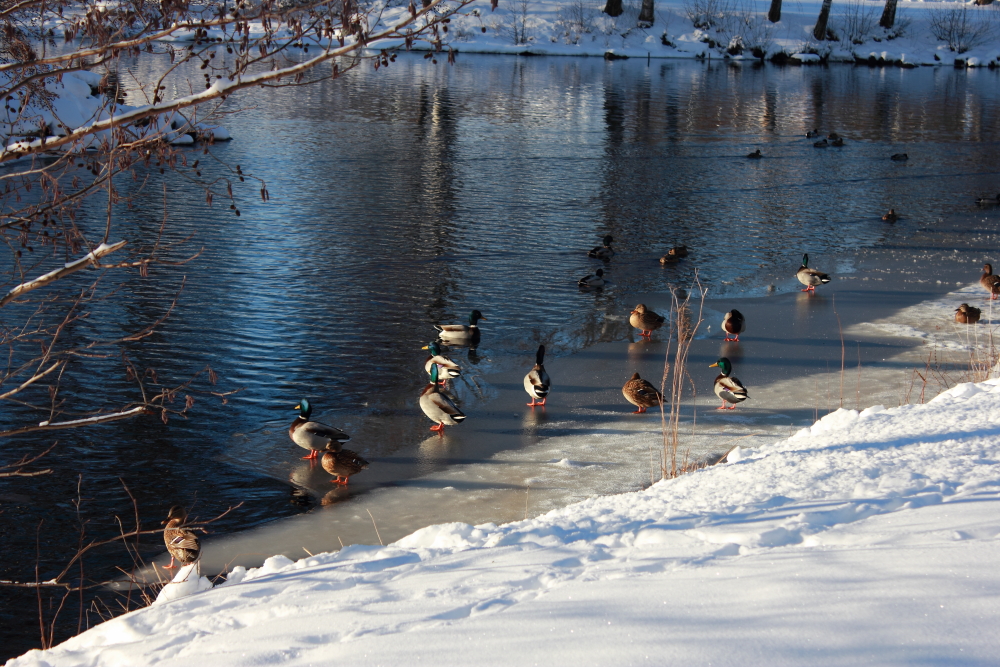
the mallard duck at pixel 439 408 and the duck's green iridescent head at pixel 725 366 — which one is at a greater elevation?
the duck's green iridescent head at pixel 725 366

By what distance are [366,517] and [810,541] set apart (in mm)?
3469

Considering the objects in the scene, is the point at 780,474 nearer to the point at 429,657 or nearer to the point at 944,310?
the point at 429,657

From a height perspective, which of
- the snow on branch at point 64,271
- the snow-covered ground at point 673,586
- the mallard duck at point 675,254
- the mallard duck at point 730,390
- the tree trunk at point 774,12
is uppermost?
the tree trunk at point 774,12

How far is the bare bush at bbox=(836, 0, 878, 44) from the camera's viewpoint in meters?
56.8

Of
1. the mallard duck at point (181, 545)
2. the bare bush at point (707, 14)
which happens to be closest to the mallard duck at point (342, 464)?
the mallard duck at point (181, 545)

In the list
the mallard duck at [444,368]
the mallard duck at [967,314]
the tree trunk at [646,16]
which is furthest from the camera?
the tree trunk at [646,16]

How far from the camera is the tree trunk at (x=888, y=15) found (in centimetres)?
5712

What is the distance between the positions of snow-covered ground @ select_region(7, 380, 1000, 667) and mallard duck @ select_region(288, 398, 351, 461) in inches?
100

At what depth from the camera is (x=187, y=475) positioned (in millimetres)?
7188

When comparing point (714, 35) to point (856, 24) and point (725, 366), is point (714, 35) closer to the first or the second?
point (856, 24)

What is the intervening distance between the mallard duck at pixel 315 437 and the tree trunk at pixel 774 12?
57.1m

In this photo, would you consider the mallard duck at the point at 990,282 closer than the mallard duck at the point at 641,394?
No

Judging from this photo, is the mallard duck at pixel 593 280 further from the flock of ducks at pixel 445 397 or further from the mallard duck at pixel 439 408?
the mallard duck at pixel 439 408

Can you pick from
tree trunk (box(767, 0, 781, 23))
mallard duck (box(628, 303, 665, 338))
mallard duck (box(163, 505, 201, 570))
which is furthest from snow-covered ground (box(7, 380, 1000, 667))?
tree trunk (box(767, 0, 781, 23))
